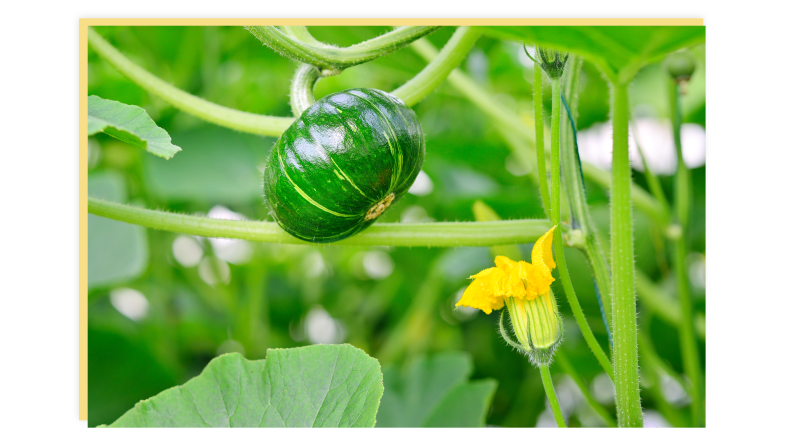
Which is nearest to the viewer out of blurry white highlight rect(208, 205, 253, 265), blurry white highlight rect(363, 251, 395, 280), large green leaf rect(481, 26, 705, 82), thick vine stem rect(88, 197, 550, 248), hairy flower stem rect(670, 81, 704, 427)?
large green leaf rect(481, 26, 705, 82)

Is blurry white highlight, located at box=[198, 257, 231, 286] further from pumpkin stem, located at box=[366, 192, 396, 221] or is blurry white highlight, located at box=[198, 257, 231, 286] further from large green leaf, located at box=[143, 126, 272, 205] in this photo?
pumpkin stem, located at box=[366, 192, 396, 221]

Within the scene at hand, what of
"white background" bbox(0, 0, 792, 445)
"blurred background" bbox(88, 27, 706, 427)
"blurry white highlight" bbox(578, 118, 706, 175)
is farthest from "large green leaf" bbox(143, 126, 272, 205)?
"blurry white highlight" bbox(578, 118, 706, 175)

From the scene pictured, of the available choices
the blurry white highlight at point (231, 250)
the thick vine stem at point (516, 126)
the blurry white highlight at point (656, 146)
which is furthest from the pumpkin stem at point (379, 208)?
the blurry white highlight at point (231, 250)

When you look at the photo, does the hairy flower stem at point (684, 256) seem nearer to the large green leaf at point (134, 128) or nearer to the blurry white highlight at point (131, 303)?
the large green leaf at point (134, 128)

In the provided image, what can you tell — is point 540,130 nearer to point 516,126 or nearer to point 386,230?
point 386,230
